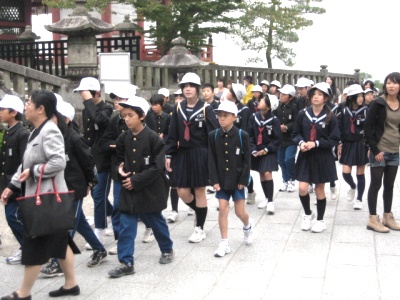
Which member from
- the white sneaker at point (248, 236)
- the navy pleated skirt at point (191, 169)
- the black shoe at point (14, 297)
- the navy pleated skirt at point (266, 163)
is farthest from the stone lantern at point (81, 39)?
the black shoe at point (14, 297)

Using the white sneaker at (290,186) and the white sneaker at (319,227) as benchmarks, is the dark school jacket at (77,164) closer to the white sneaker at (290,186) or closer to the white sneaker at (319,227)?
the white sneaker at (319,227)

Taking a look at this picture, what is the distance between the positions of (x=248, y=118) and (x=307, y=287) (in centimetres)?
420

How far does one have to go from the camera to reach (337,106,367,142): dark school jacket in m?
9.29

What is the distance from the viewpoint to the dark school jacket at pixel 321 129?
778 centimetres

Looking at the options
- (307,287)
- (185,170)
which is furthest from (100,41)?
(307,287)

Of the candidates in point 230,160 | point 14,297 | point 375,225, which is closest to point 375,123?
point 375,225

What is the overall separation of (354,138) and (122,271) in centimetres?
454

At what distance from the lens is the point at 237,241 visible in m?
7.49

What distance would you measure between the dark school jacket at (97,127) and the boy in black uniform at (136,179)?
94 centimetres

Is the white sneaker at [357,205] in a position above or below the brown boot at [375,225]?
below

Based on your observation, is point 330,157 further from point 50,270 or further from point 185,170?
point 50,270

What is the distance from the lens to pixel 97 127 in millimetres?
7348

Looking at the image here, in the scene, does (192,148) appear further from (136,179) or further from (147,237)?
(136,179)

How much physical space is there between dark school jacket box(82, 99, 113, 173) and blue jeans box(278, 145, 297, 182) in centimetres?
395
